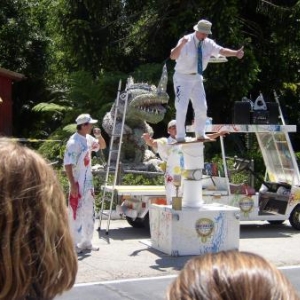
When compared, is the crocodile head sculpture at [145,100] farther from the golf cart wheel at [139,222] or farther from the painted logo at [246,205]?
the painted logo at [246,205]

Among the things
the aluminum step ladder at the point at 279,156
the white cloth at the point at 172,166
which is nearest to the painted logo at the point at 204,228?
the white cloth at the point at 172,166

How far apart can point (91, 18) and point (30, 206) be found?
67.4 ft

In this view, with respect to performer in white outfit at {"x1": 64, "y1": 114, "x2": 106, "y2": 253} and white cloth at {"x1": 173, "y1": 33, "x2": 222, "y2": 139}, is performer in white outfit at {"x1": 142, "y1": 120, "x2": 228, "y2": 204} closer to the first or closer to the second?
white cloth at {"x1": 173, "y1": 33, "x2": 222, "y2": 139}

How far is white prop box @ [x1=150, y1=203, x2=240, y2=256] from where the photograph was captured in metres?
9.09

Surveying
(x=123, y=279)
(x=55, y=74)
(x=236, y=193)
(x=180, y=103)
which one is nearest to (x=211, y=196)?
(x=236, y=193)

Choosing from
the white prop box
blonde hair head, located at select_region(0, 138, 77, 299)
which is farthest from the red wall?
blonde hair head, located at select_region(0, 138, 77, 299)

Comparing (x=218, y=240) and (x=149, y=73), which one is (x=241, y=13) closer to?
(x=149, y=73)

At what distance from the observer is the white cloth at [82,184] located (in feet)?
29.0

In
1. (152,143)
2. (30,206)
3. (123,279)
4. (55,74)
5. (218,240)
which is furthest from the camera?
(55,74)

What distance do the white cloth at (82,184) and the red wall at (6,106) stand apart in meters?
18.0

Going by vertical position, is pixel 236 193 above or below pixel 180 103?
below

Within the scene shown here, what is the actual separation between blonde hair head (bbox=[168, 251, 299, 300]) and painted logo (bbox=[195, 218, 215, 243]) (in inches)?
294

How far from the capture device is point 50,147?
766 inches

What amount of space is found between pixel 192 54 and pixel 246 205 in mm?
3035
